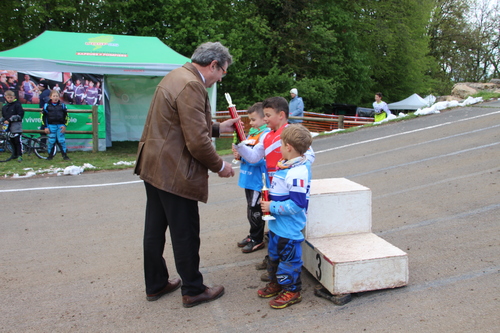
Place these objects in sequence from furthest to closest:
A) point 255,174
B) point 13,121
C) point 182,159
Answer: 1. point 13,121
2. point 255,174
3. point 182,159

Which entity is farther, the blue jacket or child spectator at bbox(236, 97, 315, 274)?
child spectator at bbox(236, 97, 315, 274)

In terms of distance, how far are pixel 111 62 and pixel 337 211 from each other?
1171cm

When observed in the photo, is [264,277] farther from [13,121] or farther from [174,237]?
[13,121]

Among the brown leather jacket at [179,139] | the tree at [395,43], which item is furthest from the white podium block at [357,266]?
the tree at [395,43]

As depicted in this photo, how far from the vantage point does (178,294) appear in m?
3.95

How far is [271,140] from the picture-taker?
4.25 m

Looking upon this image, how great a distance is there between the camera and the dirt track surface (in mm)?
3428

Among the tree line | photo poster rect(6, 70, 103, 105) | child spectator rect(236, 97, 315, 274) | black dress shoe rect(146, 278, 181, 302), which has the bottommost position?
black dress shoe rect(146, 278, 181, 302)

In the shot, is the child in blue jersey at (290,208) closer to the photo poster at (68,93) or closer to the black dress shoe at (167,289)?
the black dress shoe at (167,289)

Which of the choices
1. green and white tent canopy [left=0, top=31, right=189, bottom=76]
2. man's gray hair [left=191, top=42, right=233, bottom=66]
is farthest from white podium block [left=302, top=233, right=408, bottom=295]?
green and white tent canopy [left=0, top=31, right=189, bottom=76]

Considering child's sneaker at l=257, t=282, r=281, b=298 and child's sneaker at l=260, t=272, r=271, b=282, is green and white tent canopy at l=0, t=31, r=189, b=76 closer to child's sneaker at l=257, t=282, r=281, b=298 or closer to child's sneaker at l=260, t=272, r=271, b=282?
child's sneaker at l=260, t=272, r=271, b=282

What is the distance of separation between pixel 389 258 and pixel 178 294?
1934mm

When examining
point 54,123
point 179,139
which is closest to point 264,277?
point 179,139

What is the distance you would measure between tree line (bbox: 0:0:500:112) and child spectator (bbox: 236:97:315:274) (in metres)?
20.4
